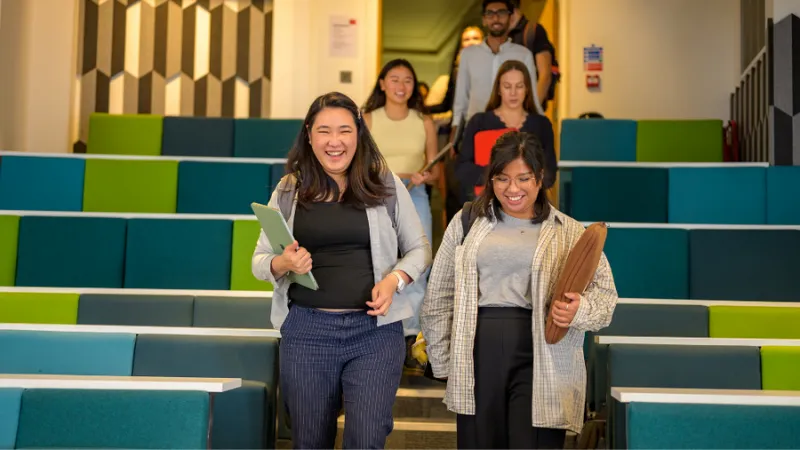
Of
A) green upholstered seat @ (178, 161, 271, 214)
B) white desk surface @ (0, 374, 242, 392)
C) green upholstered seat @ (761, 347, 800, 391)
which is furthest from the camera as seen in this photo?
green upholstered seat @ (178, 161, 271, 214)

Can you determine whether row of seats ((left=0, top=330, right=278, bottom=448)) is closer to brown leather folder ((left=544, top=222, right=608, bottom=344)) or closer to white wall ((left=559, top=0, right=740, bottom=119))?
brown leather folder ((left=544, top=222, right=608, bottom=344))

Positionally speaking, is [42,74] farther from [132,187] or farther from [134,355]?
[134,355]

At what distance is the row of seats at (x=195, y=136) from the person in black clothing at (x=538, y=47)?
1.72 meters

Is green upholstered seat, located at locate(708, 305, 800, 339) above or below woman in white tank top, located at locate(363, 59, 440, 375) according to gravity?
below

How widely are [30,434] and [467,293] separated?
129 centimetres

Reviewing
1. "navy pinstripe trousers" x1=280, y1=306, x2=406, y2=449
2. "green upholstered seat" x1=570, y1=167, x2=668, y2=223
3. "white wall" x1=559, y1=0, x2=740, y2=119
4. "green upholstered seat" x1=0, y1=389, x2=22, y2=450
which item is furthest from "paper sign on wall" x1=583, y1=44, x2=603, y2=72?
"green upholstered seat" x1=0, y1=389, x2=22, y2=450

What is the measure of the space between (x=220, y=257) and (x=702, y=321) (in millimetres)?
2407

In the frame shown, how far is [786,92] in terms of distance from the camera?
18.7 ft

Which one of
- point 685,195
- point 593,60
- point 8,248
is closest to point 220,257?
point 8,248

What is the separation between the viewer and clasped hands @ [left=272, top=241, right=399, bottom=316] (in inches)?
94.3

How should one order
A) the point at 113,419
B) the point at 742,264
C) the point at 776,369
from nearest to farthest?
1. the point at 113,419
2. the point at 776,369
3. the point at 742,264

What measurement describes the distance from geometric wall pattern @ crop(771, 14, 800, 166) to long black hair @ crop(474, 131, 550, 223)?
136 inches

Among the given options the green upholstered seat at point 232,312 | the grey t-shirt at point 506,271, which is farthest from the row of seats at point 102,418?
the green upholstered seat at point 232,312

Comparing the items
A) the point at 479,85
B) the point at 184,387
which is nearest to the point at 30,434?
the point at 184,387
